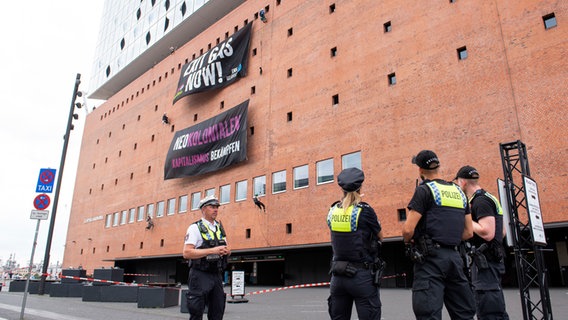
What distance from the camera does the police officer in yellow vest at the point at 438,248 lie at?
10.8 ft

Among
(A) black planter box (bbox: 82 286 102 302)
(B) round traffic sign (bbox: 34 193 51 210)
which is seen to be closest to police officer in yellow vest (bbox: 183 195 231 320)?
(B) round traffic sign (bbox: 34 193 51 210)

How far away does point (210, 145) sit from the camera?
93.5 ft

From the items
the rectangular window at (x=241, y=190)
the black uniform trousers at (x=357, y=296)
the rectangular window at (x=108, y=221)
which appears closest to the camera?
the black uniform trousers at (x=357, y=296)

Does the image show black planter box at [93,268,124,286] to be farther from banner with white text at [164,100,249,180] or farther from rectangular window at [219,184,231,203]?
banner with white text at [164,100,249,180]

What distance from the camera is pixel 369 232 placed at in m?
3.44

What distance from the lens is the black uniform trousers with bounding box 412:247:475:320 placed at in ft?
10.8

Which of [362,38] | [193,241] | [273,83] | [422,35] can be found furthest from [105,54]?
[193,241]

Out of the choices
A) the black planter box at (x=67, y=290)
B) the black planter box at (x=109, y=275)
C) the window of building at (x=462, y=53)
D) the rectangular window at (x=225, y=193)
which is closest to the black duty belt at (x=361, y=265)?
the black planter box at (x=67, y=290)

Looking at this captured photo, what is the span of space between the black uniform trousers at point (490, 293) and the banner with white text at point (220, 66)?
25108 mm

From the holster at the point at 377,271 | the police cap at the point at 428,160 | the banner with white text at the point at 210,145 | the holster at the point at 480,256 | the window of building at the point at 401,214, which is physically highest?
the banner with white text at the point at 210,145

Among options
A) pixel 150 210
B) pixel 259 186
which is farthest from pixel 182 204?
pixel 259 186

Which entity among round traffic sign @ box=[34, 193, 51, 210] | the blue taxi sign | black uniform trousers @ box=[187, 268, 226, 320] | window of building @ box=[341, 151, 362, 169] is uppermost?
window of building @ box=[341, 151, 362, 169]

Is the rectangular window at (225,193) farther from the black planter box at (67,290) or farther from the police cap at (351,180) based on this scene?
the police cap at (351,180)

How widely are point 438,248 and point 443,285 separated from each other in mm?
303
